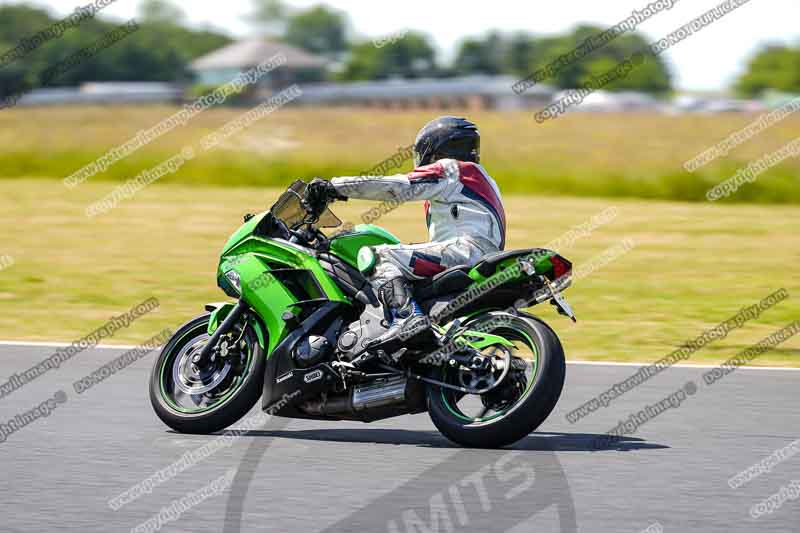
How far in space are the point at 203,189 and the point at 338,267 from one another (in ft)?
66.4

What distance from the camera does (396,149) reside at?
114 ft

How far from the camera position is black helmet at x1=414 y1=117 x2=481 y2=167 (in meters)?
7.23

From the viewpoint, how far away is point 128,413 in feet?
25.8

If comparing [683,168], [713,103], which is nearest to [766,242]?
[683,168]

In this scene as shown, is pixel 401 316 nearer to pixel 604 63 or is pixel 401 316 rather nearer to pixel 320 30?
pixel 604 63

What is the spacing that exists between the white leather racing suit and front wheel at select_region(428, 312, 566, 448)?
1.44 feet

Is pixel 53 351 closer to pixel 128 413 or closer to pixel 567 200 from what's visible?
pixel 128 413
